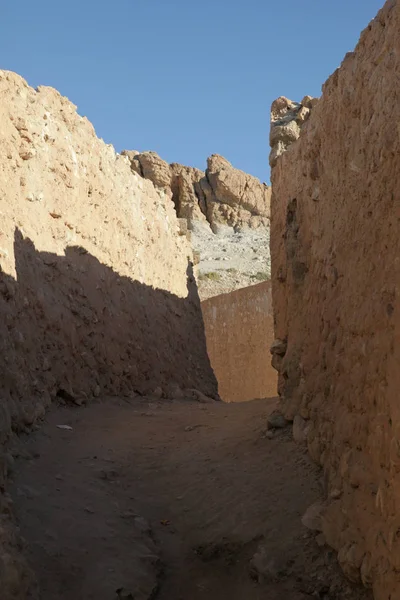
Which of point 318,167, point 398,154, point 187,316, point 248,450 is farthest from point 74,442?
point 187,316

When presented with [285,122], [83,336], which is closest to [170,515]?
[83,336]

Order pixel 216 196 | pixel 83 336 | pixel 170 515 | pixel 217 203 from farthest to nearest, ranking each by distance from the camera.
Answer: pixel 216 196
pixel 217 203
pixel 83 336
pixel 170 515

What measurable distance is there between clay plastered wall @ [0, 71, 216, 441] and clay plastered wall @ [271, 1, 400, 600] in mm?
2106

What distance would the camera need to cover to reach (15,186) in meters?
5.86

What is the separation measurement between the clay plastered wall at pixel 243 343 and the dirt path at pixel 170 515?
8.14 meters

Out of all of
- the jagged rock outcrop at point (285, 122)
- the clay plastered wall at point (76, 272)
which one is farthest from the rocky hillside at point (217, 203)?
the jagged rock outcrop at point (285, 122)

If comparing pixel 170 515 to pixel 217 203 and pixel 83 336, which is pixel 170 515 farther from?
pixel 217 203

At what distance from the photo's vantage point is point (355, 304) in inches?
136

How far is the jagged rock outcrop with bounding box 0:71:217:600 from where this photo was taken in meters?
5.28

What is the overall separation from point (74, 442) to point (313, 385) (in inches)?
77.6

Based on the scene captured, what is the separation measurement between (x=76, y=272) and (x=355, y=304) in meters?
4.02

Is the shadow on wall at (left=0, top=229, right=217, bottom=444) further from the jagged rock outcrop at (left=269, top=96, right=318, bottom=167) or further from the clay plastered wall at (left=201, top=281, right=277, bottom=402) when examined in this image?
the clay plastered wall at (left=201, top=281, right=277, bottom=402)

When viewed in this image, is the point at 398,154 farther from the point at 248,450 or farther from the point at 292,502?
the point at 248,450

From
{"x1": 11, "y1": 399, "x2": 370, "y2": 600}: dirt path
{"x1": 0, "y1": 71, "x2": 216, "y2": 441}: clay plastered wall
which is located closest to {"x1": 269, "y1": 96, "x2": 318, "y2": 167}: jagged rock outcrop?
{"x1": 0, "y1": 71, "x2": 216, "y2": 441}: clay plastered wall
